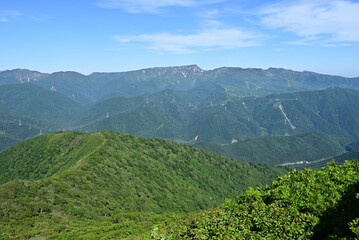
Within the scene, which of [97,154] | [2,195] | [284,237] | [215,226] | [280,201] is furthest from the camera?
[97,154]

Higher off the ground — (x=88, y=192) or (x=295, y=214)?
(x=295, y=214)

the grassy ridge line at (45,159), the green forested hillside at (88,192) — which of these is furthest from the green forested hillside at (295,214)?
the grassy ridge line at (45,159)

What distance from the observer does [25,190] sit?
3871 inches

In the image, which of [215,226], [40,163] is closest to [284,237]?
[215,226]

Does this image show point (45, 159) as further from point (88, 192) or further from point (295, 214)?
point (295, 214)

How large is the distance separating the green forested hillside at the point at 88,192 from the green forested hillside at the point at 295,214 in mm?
49480

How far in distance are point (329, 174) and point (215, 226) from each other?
2400 cm

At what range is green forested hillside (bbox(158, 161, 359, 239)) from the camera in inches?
1177

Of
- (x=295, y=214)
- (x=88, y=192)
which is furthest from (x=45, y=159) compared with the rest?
(x=295, y=214)

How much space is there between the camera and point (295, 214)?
33.3 meters

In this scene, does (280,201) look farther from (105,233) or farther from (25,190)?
(25,190)

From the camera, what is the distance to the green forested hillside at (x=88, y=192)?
8443 cm

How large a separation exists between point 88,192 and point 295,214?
104 meters

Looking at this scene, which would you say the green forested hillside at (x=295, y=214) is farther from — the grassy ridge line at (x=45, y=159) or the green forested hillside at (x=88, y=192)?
the grassy ridge line at (x=45, y=159)
